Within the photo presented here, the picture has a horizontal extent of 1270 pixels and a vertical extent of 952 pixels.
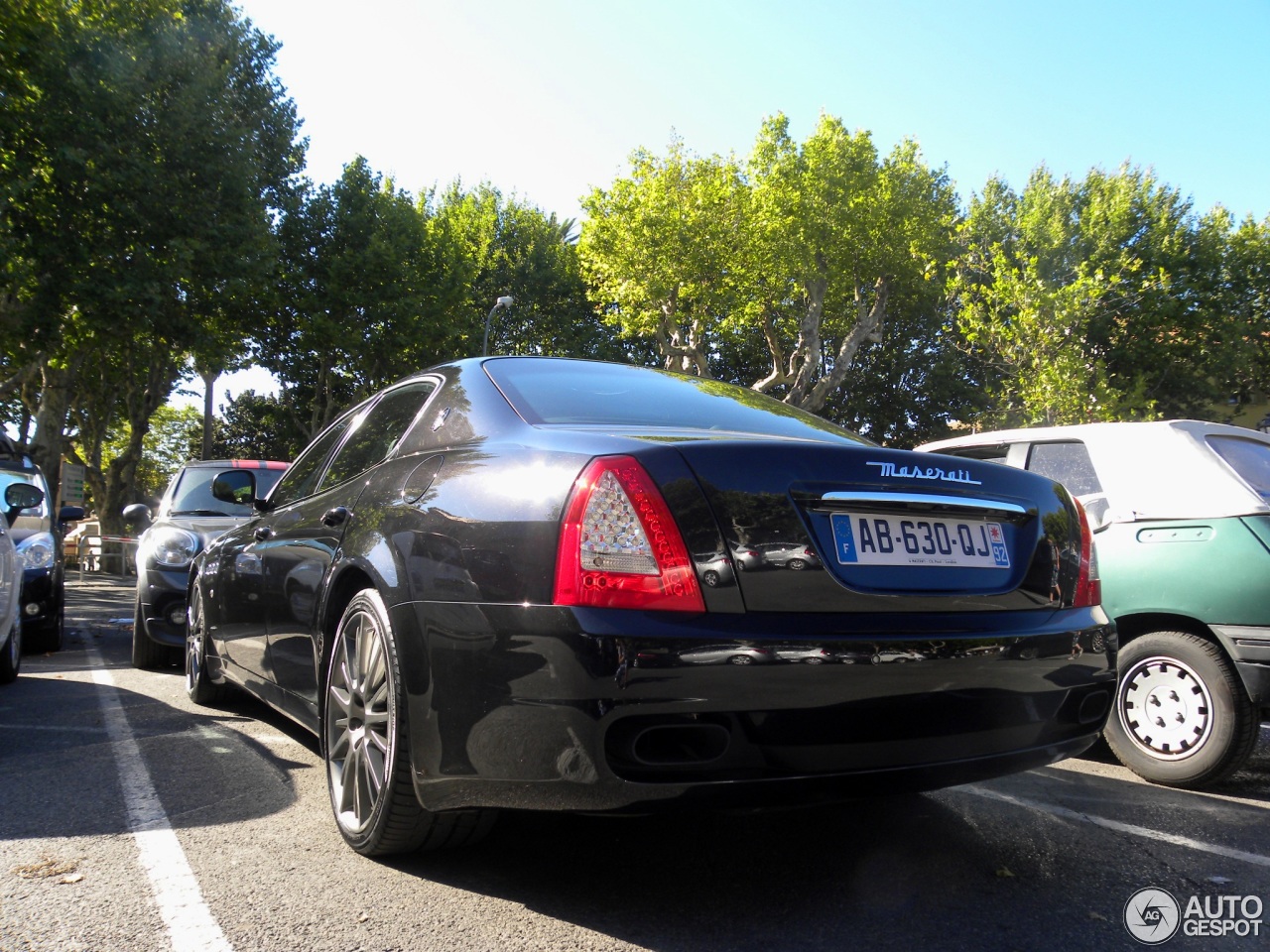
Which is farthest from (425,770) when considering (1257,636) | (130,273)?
(130,273)

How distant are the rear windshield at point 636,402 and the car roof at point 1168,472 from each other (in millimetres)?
1983

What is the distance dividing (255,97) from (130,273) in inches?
300

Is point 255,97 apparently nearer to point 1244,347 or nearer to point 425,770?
point 425,770

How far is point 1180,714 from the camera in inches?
176

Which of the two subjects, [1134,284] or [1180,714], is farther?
[1134,284]

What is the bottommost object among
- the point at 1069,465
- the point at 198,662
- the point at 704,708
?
the point at 198,662

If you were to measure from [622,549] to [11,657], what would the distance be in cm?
579

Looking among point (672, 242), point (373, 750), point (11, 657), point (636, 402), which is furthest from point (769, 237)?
point (373, 750)

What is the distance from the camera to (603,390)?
3.43 meters

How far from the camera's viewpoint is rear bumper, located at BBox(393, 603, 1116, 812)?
2.24 metres

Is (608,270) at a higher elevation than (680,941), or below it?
higher

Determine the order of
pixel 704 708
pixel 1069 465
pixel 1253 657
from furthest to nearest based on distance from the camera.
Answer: pixel 1069 465, pixel 1253 657, pixel 704 708

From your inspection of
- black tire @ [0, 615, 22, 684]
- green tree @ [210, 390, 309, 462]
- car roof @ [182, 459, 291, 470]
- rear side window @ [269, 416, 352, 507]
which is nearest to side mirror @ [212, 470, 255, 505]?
rear side window @ [269, 416, 352, 507]

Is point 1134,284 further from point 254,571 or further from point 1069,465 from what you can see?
point 254,571
